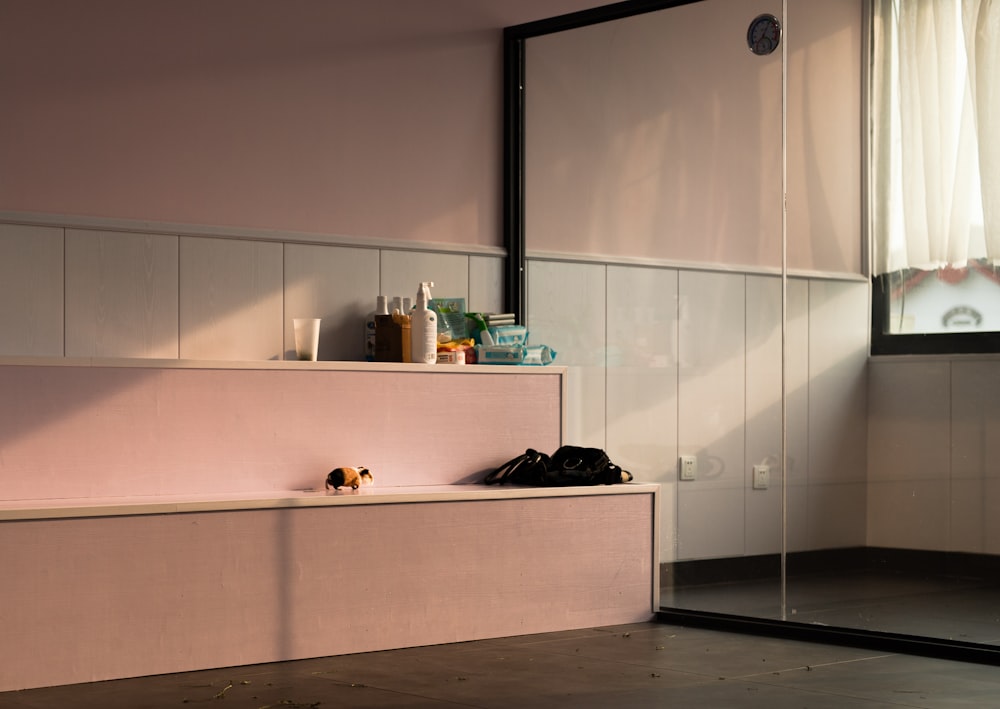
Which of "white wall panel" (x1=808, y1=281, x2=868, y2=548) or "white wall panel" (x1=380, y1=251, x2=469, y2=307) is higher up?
"white wall panel" (x1=380, y1=251, x2=469, y2=307)

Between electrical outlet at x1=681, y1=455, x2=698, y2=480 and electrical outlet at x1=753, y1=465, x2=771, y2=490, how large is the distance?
8.9 inches

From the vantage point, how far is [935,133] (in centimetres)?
349

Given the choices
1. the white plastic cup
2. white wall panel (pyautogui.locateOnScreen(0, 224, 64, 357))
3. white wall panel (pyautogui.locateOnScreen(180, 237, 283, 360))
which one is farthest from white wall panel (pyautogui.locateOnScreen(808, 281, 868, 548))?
white wall panel (pyautogui.locateOnScreen(0, 224, 64, 357))

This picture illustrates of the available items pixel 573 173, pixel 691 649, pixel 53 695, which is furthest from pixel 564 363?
pixel 53 695

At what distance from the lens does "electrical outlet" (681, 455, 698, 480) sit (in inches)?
162

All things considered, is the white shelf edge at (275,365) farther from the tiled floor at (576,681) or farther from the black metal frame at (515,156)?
the tiled floor at (576,681)

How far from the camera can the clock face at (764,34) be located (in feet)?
12.8

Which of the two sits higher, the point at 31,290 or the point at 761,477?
the point at 31,290

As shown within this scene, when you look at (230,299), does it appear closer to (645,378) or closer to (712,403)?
(645,378)

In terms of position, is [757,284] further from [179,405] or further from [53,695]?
[53,695]

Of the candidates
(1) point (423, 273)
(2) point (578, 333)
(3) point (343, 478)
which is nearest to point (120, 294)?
(3) point (343, 478)

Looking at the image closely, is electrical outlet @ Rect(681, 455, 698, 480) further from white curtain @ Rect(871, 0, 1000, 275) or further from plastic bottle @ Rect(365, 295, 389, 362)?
plastic bottle @ Rect(365, 295, 389, 362)

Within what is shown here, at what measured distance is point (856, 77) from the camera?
3.63 m

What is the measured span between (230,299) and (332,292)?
0.35 meters
